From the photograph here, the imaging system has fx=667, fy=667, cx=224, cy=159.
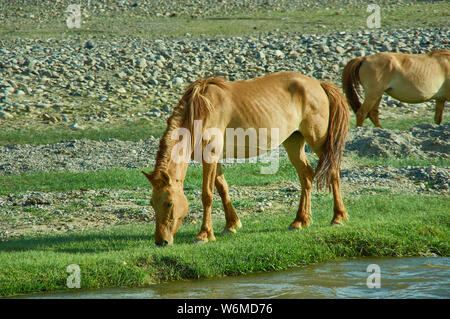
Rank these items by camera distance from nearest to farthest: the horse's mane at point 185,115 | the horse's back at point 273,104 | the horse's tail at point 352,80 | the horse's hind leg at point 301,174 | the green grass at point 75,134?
the horse's mane at point 185,115
the horse's back at point 273,104
the horse's hind leg at point 301,174
the horse's tail at point 352,80
the green grass at point 75,134

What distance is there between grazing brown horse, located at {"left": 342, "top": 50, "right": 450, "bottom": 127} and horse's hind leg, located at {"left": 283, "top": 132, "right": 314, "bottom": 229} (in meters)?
6.83

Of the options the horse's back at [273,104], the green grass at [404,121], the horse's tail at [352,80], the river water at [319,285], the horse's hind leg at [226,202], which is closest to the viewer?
the river water at [319,285]

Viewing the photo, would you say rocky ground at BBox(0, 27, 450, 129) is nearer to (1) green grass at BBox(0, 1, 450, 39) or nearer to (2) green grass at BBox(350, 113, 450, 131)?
(2) green grass at BBox(350, 113, 450, 131)

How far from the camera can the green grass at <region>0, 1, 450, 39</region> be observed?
89.3ft

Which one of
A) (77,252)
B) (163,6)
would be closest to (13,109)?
(77,252)

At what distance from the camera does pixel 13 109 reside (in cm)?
1798

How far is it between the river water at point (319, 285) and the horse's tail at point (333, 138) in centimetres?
143

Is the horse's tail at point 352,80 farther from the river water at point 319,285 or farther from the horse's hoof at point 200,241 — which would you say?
the horse's hoof at point 200,241

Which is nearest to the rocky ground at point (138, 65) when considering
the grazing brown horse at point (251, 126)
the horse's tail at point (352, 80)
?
the horse's tail at point (352, 80)

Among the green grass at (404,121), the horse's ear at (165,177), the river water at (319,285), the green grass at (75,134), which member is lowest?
the green grass at (75,134)

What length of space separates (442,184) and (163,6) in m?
25.4

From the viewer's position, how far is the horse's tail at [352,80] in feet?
51.0

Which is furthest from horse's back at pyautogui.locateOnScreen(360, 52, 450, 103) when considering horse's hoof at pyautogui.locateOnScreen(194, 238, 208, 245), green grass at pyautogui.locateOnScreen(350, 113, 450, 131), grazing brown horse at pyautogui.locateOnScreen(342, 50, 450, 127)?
horse's hoof at pyautogui.locateOnScreen(194, 238, 208, 245)

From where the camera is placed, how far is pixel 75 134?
54.0 feet
